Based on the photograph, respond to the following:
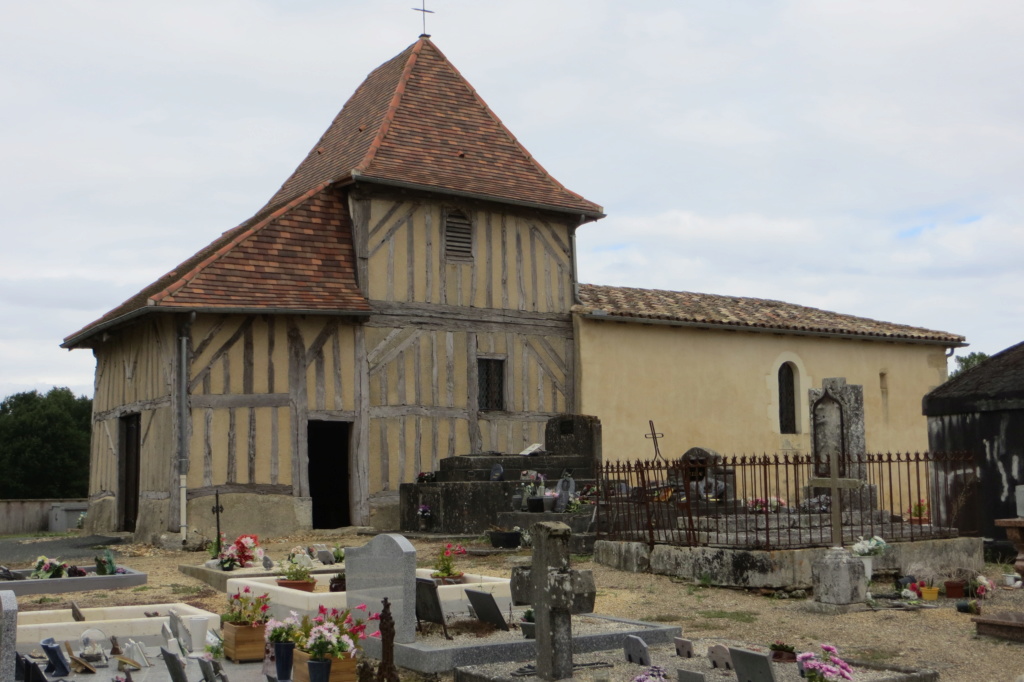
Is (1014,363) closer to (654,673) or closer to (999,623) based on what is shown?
(999,623)

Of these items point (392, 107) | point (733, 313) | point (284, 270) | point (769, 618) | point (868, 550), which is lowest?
point (769, 618)

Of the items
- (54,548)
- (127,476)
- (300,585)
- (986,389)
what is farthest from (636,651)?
(127,476)

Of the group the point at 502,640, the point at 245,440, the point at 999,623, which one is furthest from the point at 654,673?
the point at 245,440

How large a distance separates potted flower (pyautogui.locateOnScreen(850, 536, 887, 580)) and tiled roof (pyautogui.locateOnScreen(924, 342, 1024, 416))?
4.23 metres

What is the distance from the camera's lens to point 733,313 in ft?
77.9

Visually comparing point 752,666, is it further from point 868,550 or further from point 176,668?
point 868,550

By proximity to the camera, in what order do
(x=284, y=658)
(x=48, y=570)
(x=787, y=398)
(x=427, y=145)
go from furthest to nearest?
(x=787, y=398) < (x=427, y=145) < (x=48, y=570) < (x=284, y=658)

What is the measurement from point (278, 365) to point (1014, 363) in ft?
35.9

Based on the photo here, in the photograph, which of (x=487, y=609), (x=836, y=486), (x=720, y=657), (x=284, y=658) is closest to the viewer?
(x=720, y=657)

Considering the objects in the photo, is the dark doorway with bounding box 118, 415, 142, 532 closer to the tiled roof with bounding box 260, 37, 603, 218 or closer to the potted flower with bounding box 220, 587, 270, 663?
the tiled roof with bounding box 260, 37, 603, 218

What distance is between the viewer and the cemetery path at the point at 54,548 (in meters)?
16.2

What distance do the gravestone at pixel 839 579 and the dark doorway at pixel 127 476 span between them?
13200mm

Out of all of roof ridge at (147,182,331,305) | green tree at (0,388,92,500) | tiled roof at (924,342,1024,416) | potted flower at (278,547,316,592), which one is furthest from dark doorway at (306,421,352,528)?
green tree at (0,388,92,500)

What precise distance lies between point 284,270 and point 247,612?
10519mm
